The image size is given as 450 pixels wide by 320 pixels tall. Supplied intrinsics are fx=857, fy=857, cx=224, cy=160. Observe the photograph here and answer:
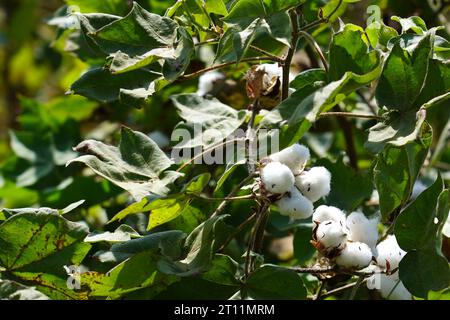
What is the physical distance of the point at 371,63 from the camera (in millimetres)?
940

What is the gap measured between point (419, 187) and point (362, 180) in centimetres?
8

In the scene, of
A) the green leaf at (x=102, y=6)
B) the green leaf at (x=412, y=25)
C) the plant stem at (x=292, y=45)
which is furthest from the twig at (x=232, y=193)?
the green leaf at (x=102, y=6)

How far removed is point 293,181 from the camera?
37.6 inches

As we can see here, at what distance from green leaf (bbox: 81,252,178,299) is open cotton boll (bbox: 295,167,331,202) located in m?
0.19

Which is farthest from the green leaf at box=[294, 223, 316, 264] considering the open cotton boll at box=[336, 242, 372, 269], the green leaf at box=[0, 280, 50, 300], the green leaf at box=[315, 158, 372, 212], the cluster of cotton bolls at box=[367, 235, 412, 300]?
the green leaf at box=[0, 280, 50, 300]

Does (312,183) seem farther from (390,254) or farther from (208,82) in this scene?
(208,82)

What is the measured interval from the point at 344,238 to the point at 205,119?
→ 11.3 inches

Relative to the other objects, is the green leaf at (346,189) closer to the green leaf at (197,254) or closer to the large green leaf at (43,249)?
the green leaf at (197,254)

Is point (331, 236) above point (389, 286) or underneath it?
above

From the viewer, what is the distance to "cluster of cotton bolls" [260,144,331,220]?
0.94 metres

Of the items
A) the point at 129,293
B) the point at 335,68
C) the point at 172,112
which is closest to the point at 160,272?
the point at 129,293

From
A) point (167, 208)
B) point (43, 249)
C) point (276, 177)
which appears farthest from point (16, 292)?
point (276, 177)

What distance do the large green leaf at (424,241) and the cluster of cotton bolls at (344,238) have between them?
0.12 feet
